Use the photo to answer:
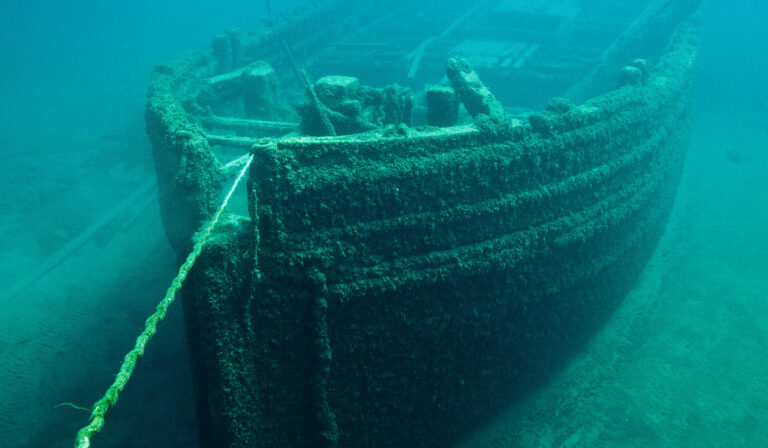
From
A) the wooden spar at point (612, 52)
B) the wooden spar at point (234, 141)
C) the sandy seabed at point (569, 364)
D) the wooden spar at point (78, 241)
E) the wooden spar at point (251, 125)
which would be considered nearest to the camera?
the sandy seabed at point (569, 364)

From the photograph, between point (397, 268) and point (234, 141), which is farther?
point (234, 141)

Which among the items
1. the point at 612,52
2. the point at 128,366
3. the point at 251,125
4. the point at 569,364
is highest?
the point at 612,52

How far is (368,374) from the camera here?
3096 millimetres

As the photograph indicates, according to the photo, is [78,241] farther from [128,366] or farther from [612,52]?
[612,52]

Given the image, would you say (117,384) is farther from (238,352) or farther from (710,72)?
(710,72)

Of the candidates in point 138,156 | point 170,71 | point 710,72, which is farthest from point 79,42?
point 710,72

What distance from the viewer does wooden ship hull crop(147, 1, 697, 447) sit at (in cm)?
277

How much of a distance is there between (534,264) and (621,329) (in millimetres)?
2540

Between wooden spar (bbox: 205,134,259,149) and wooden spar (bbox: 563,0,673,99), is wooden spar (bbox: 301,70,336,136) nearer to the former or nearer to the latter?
wooden spar (bbox: 205,134,259,149)

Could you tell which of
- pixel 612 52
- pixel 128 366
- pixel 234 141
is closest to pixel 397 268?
pixel 128 366

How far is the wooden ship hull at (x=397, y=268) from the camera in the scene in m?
2.77

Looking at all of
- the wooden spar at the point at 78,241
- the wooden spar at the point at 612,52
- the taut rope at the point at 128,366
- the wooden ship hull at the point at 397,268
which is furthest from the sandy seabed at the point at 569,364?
the wooden spar at the point at 612,52

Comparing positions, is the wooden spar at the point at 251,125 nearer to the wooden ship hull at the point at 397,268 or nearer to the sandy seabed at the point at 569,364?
the wooden ship hull at the point at 397,268

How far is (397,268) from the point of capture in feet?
10.1
